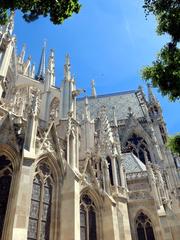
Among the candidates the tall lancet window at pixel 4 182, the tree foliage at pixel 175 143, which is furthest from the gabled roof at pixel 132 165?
the tree foliage at pixel 175 143

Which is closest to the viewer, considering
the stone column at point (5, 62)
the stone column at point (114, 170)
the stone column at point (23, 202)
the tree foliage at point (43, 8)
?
the tree foliage at point (43, 8)

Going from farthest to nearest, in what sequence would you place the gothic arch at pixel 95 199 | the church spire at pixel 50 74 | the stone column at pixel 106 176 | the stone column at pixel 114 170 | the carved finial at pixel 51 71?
→ the carved finial at pixel 51 71
the church spire at pixel 50 74
the stone column at pixel 114 170
the stone column at pixel 106 176
the gothic arch at pixel 95 199

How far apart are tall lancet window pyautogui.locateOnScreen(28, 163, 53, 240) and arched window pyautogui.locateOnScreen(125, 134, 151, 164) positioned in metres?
15.8

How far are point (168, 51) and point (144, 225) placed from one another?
10.4 meters

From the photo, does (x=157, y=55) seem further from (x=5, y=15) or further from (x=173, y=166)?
(x=173, y=166)

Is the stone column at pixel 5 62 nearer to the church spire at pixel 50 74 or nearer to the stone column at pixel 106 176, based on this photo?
the church spire at pixel 50 74

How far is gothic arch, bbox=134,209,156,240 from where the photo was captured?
48.5 ft

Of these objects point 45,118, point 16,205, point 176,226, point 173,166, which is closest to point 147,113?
point 173,166

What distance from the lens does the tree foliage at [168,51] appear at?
8.21 meters

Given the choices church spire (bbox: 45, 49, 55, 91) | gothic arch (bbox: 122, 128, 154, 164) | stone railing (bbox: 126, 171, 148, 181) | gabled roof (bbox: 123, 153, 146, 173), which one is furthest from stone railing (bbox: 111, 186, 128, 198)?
gothic arch (bbox: 122, 128, 154, 164)

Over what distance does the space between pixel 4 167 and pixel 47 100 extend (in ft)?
28.1

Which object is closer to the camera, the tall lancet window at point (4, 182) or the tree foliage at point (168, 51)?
the tree foliage at point (168, 51)

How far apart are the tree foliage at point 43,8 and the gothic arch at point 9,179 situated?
19.9 feet

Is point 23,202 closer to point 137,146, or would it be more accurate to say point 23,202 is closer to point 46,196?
point 46,196
